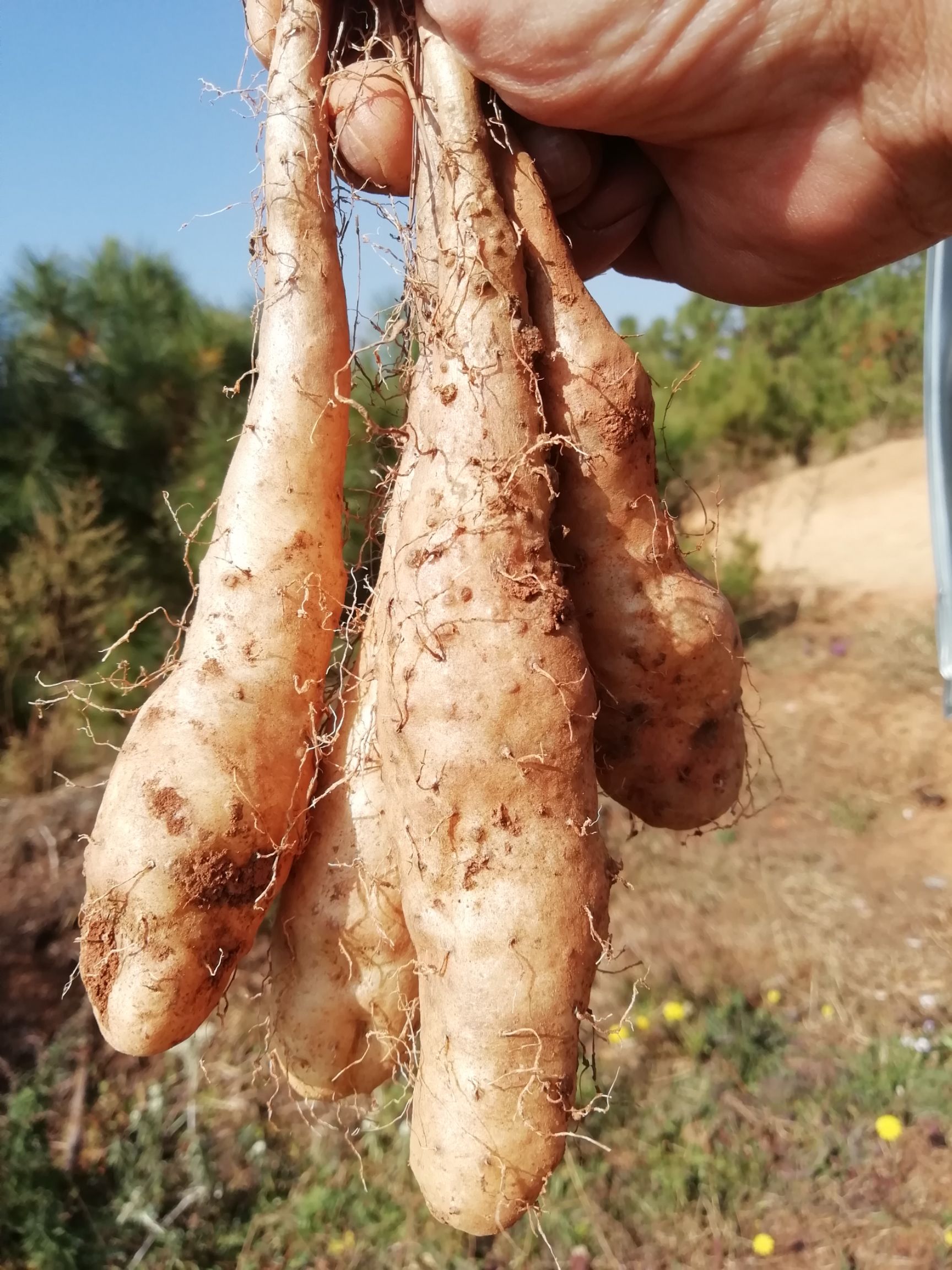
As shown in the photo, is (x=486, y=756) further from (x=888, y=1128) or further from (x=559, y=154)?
(x=888, y=1128)

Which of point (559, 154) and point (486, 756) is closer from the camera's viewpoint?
point (486, 756)

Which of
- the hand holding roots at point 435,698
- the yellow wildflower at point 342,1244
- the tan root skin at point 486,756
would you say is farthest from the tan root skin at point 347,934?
the yellow wildflower at point 342,1244

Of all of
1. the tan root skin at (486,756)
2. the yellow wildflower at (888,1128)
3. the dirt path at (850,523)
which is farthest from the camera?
the dirt path at (850,523)

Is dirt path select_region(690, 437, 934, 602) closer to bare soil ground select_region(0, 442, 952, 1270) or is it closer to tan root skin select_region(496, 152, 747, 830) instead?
bare soil ground select_region(0, 442, 952, 1270)

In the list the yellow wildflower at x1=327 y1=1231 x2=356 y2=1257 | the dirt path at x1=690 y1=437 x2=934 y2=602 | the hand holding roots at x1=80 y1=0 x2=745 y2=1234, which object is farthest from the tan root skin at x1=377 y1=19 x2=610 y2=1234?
the dirt path at x1=690 y1=437 x2=934 y2=602

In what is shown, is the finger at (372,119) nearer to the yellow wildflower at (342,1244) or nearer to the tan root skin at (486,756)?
the tan root skin at (486,756)

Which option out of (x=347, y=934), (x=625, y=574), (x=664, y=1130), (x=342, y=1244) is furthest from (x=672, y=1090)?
(x=625, y=574)

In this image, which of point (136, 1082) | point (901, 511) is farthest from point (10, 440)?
point (901, 511)
